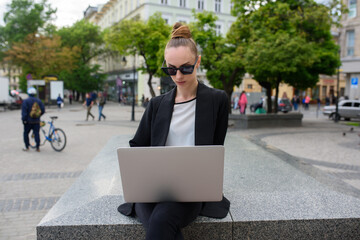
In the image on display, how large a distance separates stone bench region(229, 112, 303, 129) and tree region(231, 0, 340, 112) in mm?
1917

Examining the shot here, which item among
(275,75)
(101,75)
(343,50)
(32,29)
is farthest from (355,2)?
(32,29)

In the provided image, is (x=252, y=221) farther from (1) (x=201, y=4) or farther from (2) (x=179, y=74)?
(1) (x=201, y=4)

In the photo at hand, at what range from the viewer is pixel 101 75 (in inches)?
1810

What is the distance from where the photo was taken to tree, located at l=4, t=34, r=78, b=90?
35062 millimetres

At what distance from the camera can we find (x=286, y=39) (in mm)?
14148

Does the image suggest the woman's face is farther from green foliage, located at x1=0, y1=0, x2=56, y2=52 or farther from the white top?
green foliage, located at x1=0, y1=0, x2=56, y2=52

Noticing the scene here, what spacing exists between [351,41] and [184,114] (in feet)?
112

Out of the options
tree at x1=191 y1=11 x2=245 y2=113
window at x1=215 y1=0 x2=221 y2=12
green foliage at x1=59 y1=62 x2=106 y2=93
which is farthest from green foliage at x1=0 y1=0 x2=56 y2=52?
tree at x1=191 y1=11 x2=245 y2=113

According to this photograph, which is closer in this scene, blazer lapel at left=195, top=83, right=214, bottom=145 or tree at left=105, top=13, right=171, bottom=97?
blazer lapel at left=195, top=83, right=214, bottom=145

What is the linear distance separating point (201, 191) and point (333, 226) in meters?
1.08

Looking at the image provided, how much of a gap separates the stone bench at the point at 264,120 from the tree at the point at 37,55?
26.5 metres

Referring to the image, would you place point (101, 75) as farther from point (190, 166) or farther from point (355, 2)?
point (190, 166)

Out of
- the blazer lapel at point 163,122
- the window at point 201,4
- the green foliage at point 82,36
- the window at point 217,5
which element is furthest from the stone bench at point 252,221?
the window at point 217,5

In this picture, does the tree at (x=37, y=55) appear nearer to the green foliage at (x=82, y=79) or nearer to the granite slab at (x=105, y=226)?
the green foliage at (x=82, y=79)
